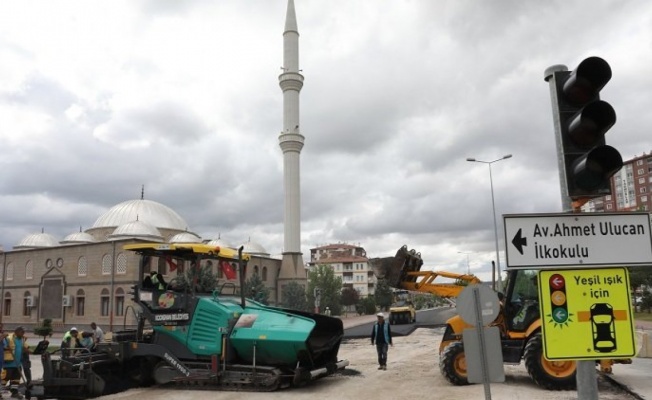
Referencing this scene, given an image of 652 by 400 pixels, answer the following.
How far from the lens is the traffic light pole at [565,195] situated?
360cm

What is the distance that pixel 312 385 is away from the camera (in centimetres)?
1161

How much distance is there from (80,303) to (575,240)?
168ft

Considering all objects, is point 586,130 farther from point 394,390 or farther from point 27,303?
point 27,303

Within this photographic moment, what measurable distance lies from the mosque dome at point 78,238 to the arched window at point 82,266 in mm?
7755

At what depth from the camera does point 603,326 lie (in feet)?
12.3

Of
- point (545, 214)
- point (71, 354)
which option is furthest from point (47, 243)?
point (545, 214)

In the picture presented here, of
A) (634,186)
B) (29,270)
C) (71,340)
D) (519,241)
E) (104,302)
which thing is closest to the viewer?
(519,241)

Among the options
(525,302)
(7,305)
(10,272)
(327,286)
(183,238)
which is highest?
(183,238)

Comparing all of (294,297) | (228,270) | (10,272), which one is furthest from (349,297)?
(228,270)

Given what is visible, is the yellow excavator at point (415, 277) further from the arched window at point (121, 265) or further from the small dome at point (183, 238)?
the small dome at point (183, 238)

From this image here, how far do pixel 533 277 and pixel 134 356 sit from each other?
891 centimetres

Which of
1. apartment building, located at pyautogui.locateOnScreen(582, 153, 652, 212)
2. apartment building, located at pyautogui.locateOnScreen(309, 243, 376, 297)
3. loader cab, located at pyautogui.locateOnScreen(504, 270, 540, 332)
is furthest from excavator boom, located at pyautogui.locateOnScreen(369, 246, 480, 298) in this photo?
apartment building, located at pyautogui.locateOnScreen(582, 153, 652, 212)

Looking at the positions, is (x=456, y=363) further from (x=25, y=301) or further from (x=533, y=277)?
(x=25, y=301)

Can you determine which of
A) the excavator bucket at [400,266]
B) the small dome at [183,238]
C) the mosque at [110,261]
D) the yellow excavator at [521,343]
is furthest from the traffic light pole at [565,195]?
the small dome at [183,238]
